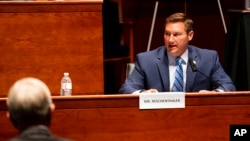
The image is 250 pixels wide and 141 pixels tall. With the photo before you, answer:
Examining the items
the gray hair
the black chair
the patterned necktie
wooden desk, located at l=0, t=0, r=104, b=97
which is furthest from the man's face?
the gray hair

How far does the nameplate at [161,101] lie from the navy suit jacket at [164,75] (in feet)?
2.70

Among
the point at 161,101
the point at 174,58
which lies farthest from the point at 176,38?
the point at 161,101

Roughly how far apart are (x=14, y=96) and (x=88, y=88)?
2.16 meters

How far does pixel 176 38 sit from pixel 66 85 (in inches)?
35.1

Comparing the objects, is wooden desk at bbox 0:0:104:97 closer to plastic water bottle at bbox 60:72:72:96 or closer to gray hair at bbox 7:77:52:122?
plastic water bottle at bbox 60:72:72:96

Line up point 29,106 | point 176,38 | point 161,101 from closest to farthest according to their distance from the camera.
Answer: point 29,106 → point 161,101 → point 176,38

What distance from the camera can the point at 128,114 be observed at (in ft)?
12.1

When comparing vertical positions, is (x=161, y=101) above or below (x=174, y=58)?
below

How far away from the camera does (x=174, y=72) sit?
460 cm

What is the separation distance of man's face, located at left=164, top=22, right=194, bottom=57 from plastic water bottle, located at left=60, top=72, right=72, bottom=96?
76 cm

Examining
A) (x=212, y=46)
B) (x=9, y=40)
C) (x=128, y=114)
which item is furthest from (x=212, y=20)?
(x=128, y=114)

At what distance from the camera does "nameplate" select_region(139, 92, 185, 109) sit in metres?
3.67

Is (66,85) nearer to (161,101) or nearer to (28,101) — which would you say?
(161,101)

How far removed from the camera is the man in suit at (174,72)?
4559 millimetres
